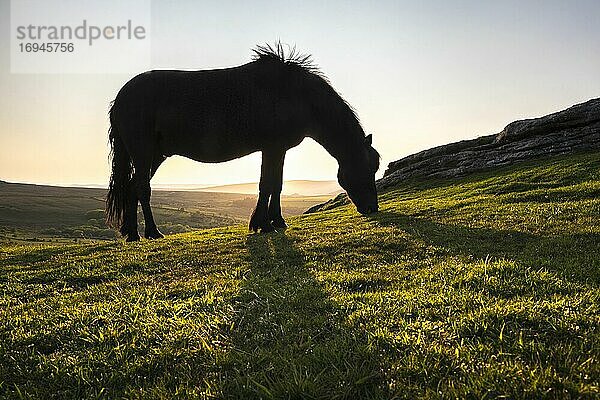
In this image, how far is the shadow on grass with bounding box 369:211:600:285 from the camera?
20.2ft

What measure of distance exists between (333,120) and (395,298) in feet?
33.1

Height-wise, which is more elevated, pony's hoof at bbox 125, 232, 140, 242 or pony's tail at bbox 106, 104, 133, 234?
pony's tail at bbox 106, 104, 133, 234

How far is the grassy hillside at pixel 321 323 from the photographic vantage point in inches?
127

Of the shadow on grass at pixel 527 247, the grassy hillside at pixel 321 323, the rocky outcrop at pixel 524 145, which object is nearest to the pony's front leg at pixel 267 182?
the grassy hillside at pixel 321 323

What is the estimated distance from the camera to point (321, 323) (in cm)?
461

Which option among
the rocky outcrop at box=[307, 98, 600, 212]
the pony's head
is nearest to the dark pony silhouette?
the pony's head

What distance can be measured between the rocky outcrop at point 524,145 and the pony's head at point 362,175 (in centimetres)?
1623

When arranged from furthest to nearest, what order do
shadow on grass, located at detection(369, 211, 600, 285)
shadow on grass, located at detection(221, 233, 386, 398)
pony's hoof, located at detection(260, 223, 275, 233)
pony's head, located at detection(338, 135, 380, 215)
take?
1. pony's head, located at detection(338, 135, 380, 215)
2. pony's hoof, located at detection(260, 223, 275, 233)
3. shadow on grass, located at detection(369, 211, 600, 285)
4. shadow on grass, located at detection(221, 233, 386, 398)

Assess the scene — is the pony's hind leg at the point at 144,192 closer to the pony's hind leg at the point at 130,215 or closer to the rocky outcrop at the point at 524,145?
the pony's hind leg at the point at 130,215

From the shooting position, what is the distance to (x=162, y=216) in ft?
418

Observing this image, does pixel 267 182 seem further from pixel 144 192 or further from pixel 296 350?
pixel 296 350

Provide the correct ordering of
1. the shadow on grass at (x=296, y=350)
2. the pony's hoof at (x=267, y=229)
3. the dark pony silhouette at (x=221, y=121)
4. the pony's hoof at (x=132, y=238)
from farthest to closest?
the pony's hoof at (x=132, y=238), the pony's hoof at (x=267, y=229), the dark pony silhouette at (x=221, y=121), the shadow on grass at (x=296, y=350)

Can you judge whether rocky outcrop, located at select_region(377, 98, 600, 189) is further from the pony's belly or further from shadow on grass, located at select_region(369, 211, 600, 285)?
the pony's belly

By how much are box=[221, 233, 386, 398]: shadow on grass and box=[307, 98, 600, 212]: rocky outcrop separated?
27181 mm
